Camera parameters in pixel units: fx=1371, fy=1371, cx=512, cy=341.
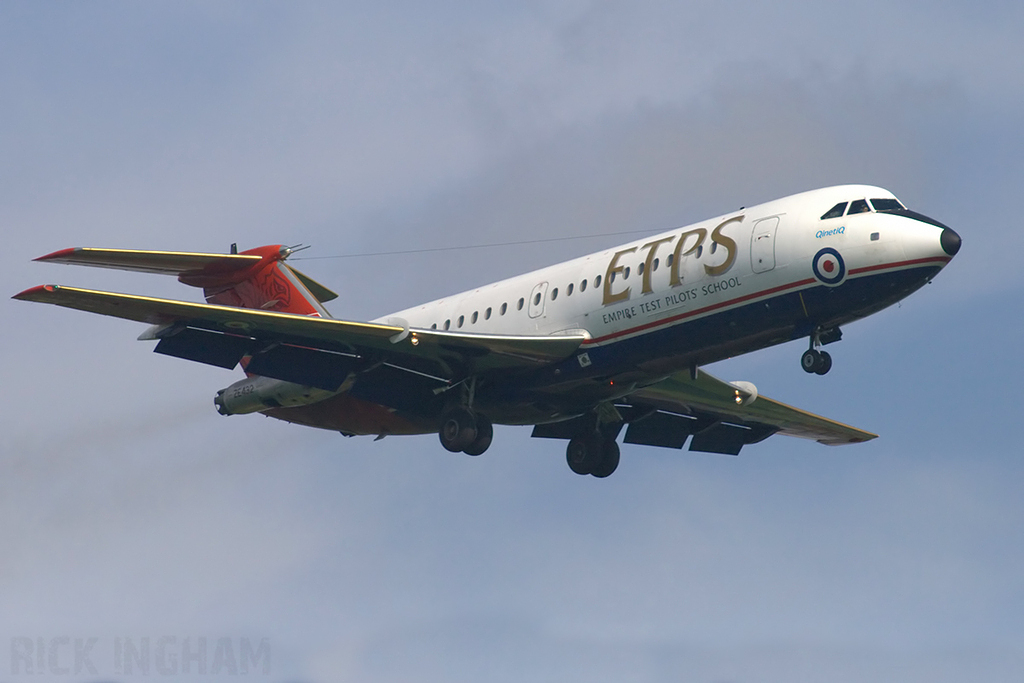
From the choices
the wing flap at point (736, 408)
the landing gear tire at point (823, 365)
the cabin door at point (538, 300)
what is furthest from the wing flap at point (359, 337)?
the landing gear tire at point (823, 365)

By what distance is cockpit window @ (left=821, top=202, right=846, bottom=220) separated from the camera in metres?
29.1

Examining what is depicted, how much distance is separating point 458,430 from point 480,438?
559 mm

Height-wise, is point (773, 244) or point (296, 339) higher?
point (773, 244)

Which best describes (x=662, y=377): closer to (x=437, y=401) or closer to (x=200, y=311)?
(x=437, y=401)

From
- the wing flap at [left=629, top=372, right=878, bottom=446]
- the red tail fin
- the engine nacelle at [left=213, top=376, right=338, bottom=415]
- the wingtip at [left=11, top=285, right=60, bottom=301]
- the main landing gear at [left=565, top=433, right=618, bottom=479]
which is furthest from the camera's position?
the main landing gear at [left=565, top=433, right=618, bottom=479]

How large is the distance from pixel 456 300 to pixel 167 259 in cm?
741

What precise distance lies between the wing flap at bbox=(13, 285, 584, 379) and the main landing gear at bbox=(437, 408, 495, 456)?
1.13m

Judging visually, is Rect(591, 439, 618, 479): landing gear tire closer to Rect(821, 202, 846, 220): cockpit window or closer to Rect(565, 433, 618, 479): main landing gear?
Rect(565, 433, 618, 479): main landing gear

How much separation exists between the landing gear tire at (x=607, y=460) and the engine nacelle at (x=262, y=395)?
7.59 m

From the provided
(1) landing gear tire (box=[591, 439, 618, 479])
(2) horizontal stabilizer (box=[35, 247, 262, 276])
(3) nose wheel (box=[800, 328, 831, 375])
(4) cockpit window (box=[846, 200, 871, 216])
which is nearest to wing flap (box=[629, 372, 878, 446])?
(1) landing gear tire (box=[591, 439, 618, 479])

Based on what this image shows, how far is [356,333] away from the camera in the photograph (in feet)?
Result: 104

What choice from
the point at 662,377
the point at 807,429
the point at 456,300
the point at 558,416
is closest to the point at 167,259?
the point at 456,300

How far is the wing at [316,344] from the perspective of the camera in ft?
101

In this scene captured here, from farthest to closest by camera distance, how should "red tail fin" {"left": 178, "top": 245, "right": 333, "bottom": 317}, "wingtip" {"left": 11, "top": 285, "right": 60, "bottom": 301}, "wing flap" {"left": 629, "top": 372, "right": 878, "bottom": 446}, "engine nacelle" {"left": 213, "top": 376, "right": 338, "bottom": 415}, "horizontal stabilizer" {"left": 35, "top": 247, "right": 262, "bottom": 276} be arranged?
1. "red tail fin" {"left": 178, "top": 245, "right": 333, "bottom": 317}
2. "wing flap" {"left": 629, "top": 372, "right": 878, "bottom": 446}
3. "engine nacelle" {"left": 213, "top": 376, "right": 338, "bottom": 415}
4. "horizontal stabilizer" {"left": 35, "top": 247, "right": 262, "bottom": 276}
5. "wingtip" {"left": 11, "top": 285, "right": 60, "bottom": 301}
